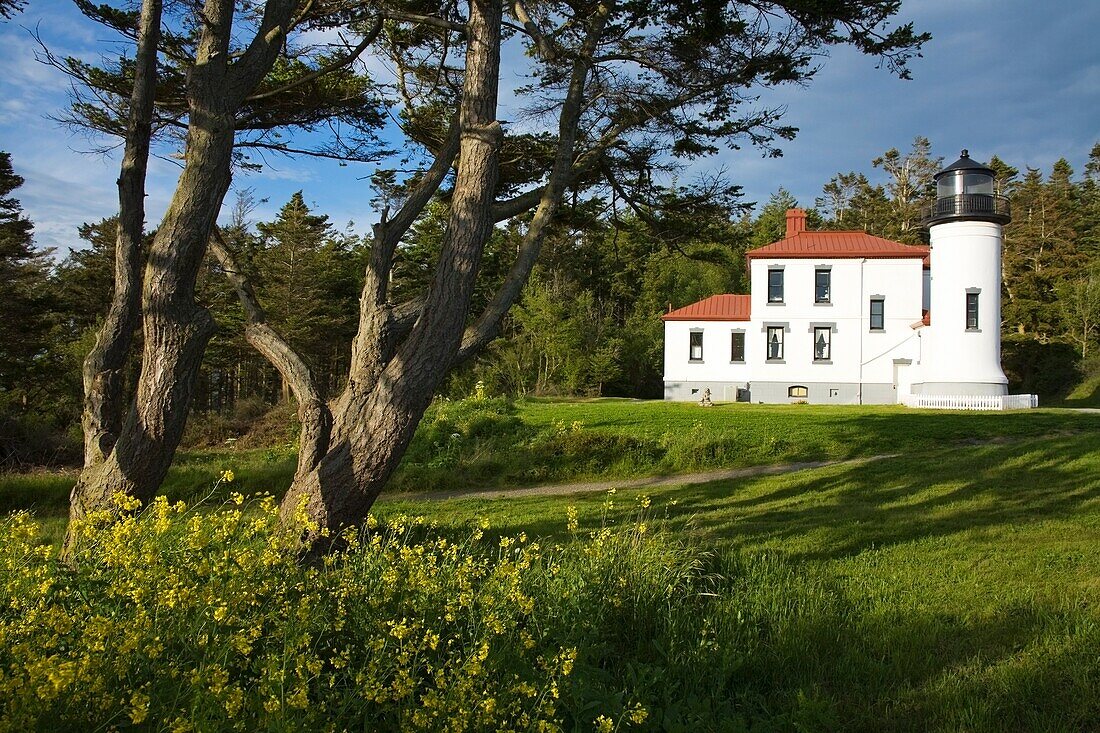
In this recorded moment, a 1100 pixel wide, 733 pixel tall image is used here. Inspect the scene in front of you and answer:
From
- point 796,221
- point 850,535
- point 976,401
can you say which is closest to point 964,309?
point 976,401

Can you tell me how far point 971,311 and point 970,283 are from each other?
0.96 meters

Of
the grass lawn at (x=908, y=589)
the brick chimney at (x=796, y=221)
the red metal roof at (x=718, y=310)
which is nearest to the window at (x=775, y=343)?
the red metal roof at (x=718, y=310)

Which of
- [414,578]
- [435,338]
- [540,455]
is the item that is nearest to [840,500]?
[540,455]

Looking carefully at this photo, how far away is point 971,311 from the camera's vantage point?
25.7m

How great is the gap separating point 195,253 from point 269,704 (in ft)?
15.0

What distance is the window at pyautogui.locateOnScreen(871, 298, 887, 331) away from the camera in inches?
1208

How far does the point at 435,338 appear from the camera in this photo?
5773 mm

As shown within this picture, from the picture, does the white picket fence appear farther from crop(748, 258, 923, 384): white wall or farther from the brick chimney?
the brick chimney

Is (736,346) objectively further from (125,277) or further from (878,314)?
(125,277)

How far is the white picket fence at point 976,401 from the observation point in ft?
80.2

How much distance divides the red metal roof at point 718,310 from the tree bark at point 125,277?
2768 cm

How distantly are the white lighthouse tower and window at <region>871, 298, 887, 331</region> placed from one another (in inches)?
181

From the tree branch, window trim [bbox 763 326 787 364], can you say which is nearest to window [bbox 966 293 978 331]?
window trim [bbox 763 326 787 364]

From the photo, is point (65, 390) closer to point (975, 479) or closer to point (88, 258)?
point (88, 258)
